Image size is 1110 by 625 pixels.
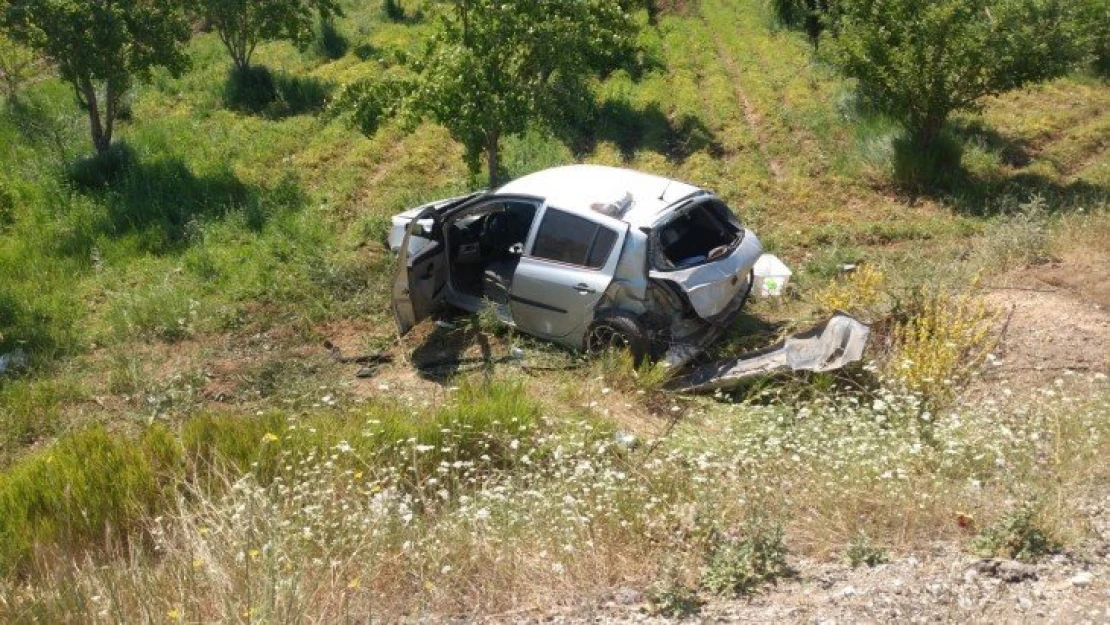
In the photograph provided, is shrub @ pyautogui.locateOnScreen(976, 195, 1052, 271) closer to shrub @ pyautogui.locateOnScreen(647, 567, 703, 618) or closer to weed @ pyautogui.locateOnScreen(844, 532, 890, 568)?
weed @ pyautogui.locateOnScreen(844, 532, 890, 568)

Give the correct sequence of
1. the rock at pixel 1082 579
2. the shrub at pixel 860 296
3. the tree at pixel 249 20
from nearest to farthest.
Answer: the rock at pixel 1082 579 < the shrub at pixel 860 296 < the tree at pixel 249 20

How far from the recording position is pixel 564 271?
930 cm

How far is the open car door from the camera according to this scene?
967cm

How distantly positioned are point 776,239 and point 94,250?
8256 millimetres

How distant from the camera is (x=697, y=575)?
5.05 meters

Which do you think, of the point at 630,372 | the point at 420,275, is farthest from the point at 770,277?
the point at 420,275

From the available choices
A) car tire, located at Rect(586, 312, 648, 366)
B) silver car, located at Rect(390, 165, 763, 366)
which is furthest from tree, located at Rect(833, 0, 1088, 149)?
car tire, located at Rect(586, 312, 648, 366)

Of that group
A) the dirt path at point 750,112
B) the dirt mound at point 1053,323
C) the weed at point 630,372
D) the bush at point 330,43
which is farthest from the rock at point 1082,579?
the bush at point 330,43

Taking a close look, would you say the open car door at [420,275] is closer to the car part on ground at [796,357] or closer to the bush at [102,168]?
the car part on ground at [796,357]

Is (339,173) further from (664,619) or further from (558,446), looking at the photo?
(664,619)

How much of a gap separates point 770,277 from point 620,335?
2440 mm

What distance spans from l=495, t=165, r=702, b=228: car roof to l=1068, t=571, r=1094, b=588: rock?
4.99m

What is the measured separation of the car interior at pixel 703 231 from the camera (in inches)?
380

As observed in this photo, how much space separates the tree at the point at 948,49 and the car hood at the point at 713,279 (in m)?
5.96
